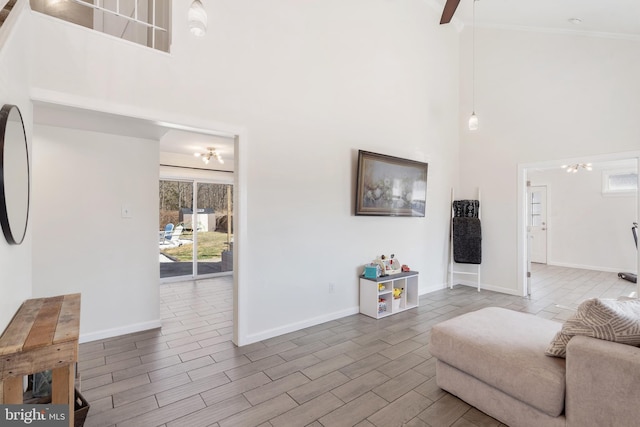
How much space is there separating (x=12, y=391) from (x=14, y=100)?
4.82 feet

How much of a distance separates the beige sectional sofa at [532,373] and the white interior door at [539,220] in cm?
685

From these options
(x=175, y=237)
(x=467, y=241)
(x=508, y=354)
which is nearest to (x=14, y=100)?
(x=508, y=354)

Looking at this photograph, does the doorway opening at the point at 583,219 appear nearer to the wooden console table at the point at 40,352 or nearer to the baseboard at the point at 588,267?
the baseboard at the point at 588,267

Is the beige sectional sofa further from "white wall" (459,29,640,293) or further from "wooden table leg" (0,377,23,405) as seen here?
"white wall" (459,29,640,293)

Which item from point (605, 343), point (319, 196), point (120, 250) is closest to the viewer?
point (605, 343)

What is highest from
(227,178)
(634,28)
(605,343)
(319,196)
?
(634,28)

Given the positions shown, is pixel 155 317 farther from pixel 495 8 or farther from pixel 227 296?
pixel 495 8

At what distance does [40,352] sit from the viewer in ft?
4.38

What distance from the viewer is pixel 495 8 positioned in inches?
183

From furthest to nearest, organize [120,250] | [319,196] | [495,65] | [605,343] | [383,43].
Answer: [495,65]
[383,43]
[319,196]
[120,250]
[605,343]

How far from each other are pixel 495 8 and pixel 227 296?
242 inches

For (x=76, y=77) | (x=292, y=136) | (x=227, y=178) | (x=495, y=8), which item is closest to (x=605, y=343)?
(x=292, y=136)

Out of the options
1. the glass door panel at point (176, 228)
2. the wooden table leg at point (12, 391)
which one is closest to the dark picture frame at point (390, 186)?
the wooden table leg at point (12, 391)

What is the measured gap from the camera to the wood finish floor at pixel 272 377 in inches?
79.6
